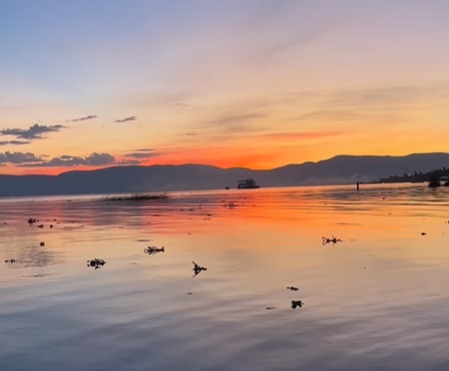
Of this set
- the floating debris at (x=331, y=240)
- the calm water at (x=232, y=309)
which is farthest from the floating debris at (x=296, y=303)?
the floating debris at (x=331, y=240)

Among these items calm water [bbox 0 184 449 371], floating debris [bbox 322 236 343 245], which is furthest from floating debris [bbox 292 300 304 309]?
floating debris [bbox 322 236 343 245]

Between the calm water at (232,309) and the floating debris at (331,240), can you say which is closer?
the calm water at (232,309)

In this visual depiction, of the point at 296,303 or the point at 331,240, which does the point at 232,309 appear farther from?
the point at 331,240

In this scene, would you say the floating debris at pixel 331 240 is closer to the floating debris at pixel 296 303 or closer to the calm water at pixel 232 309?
the calm water at pixel 232 309

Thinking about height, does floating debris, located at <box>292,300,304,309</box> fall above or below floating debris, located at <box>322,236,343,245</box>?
above

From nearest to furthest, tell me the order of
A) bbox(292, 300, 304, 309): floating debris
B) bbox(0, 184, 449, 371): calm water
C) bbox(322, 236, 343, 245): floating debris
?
bbox(0, 184, 449, 371): calm water → bbox(292, 300, 304, 309): floating debris → bbox(322, 236, 343, 245): floating debris

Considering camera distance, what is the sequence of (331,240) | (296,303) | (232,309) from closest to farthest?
1. (232,309)
2. (296,303)
3. (331,240)

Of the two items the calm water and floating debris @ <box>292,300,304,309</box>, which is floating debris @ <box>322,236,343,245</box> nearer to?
the calm water

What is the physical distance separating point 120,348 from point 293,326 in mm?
4892

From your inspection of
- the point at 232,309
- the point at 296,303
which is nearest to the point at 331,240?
the point at 296,303

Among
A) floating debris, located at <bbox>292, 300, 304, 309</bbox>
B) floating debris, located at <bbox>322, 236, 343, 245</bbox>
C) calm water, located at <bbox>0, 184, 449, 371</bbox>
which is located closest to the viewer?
calm water, located at <bbox>0, 184, 449, 371</bbox>

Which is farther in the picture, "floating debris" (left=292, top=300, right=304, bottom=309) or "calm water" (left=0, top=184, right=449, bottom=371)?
"floating debris" (left=292, top=300, right=304, bottom=309)

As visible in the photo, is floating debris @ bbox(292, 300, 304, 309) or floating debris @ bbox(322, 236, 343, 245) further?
floating debris @ bbox(322, 236, 343, 245)

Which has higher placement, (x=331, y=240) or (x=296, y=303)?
(x=296, y=303)
